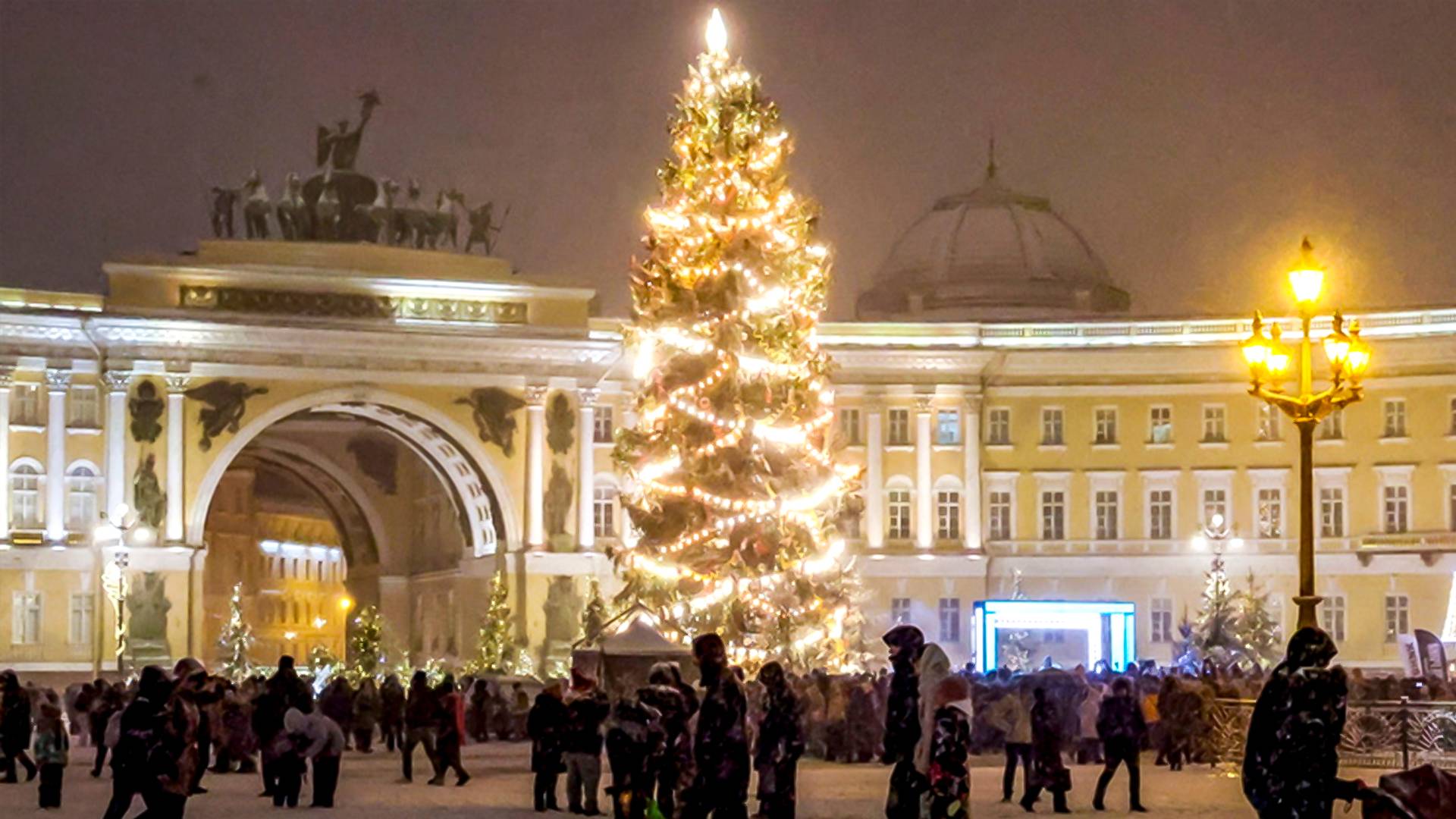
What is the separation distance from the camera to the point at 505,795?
2916 centimetres

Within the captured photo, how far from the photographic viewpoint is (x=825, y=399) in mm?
38438

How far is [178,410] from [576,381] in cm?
950

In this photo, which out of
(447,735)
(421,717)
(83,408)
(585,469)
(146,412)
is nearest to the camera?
(447,735)

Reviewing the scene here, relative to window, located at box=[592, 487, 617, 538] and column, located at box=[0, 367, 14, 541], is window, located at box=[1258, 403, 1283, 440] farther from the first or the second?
column, located at box=[0, 367, 14, 541]

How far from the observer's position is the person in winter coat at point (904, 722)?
18.9 meters

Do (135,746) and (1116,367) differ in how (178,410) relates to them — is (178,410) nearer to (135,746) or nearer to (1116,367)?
(1116,367)

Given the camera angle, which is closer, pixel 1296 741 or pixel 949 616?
pixel 1296 741

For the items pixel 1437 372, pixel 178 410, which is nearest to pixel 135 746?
pixel 178 410

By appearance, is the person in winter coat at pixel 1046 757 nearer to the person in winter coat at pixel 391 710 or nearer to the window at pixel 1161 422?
the person in winter coat at pixel 391 710

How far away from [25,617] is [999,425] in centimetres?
2378

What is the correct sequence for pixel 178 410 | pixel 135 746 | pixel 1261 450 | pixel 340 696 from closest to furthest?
pixel 135 746 → pixel 340 696 → pixel 178 410 → pixel 1261 450

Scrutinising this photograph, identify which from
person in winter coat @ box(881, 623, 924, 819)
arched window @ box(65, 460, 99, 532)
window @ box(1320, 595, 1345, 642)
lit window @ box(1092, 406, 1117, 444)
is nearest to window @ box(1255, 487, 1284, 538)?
window @ box(1320, 595, 1345, 642)

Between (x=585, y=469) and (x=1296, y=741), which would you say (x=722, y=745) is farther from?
(x=585, y=469)

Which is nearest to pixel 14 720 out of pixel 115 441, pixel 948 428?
pixel 115 441
